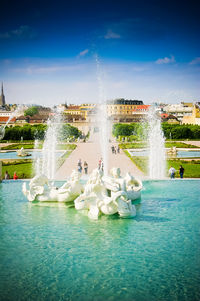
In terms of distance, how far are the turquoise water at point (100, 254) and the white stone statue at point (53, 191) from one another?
346mm

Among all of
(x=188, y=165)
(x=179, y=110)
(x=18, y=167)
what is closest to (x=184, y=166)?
(x=188, y=165)

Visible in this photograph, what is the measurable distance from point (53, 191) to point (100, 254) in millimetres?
3708

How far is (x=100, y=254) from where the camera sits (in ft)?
21.9

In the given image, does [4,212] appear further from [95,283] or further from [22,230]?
[95,283]

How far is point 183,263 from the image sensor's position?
6.29 metres

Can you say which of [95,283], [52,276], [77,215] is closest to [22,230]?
[77,215]

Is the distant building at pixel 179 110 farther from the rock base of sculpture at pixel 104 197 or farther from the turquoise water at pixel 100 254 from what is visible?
the turquoise water at pixel 100 254

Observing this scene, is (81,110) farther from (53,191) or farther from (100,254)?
(100,254)

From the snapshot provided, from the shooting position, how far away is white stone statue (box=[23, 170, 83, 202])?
9.71 m

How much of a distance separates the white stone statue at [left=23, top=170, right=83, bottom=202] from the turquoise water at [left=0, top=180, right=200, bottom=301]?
0.35 m

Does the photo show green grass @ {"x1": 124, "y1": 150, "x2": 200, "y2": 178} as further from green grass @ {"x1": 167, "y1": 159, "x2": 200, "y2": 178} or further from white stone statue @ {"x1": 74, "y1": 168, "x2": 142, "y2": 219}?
white stone statue @ {"x1": 74, "y1": 168, "x2": 142, "y2": 219}

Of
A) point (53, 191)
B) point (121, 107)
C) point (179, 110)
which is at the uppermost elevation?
point (121, 107)

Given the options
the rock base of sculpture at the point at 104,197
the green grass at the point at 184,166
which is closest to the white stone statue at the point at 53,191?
the rock base of sculpture at the point at 104,197

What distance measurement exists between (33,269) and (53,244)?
3.61 feet
